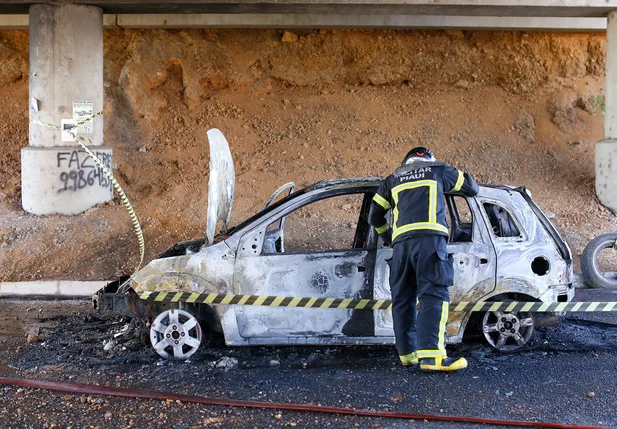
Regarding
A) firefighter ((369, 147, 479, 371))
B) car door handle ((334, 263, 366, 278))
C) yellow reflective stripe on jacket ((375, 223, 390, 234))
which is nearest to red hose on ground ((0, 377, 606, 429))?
firefighter ((369, 147, 479, 371))

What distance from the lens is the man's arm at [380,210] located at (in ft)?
18.8

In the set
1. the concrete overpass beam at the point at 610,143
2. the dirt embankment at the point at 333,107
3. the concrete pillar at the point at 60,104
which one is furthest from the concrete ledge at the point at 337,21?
the concrete pillar at the point at 60,104

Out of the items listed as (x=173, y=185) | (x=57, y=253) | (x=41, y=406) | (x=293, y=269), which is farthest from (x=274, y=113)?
(x=41, y=406)

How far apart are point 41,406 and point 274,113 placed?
10.7m

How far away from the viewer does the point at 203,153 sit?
13898 mm

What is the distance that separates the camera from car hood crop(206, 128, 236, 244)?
616 centimetres

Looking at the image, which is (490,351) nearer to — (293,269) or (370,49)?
(293,269)

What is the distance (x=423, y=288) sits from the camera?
5.46m

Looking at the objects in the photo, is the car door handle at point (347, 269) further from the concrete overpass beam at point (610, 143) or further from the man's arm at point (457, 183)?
the concrete overpass beam at point (610, 143)

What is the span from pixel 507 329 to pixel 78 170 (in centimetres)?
841

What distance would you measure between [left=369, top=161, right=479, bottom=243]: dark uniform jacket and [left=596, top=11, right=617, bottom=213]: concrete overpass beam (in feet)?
25.3

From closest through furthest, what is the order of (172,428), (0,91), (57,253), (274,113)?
(172,428)
(57,253)
(274,113)
(0,91)

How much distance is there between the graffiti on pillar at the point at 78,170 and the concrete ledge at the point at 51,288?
9.74ft

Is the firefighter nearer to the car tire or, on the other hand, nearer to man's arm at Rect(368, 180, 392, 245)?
man's arm at Rect(368, 180, 392, 245)
